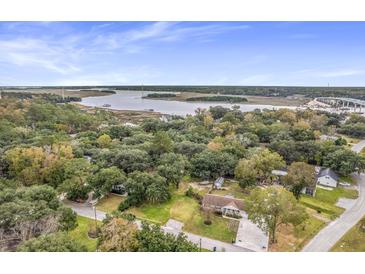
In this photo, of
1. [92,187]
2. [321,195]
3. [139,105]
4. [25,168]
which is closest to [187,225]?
[92,187]

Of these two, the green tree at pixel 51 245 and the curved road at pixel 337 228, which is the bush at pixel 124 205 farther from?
the curved road at pixel 337 228

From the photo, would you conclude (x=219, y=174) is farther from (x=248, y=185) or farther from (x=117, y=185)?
(x=117, y=185)

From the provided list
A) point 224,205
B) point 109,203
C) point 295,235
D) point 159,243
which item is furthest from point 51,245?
point 295,235

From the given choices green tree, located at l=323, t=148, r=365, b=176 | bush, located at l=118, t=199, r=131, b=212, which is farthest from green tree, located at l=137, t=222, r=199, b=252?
green tree, located at l=323, t=148, r=365, b=176

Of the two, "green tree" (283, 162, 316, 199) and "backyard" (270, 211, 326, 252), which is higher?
"green tree" (283, 162, 316, 199)

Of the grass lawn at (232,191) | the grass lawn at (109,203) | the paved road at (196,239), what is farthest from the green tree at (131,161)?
the grass lawn at (232,191)

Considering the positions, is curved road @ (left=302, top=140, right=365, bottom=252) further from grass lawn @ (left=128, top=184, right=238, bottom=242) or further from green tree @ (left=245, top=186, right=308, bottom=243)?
grass lawn @ (left=128, top=184, right=238, bottom=242)
